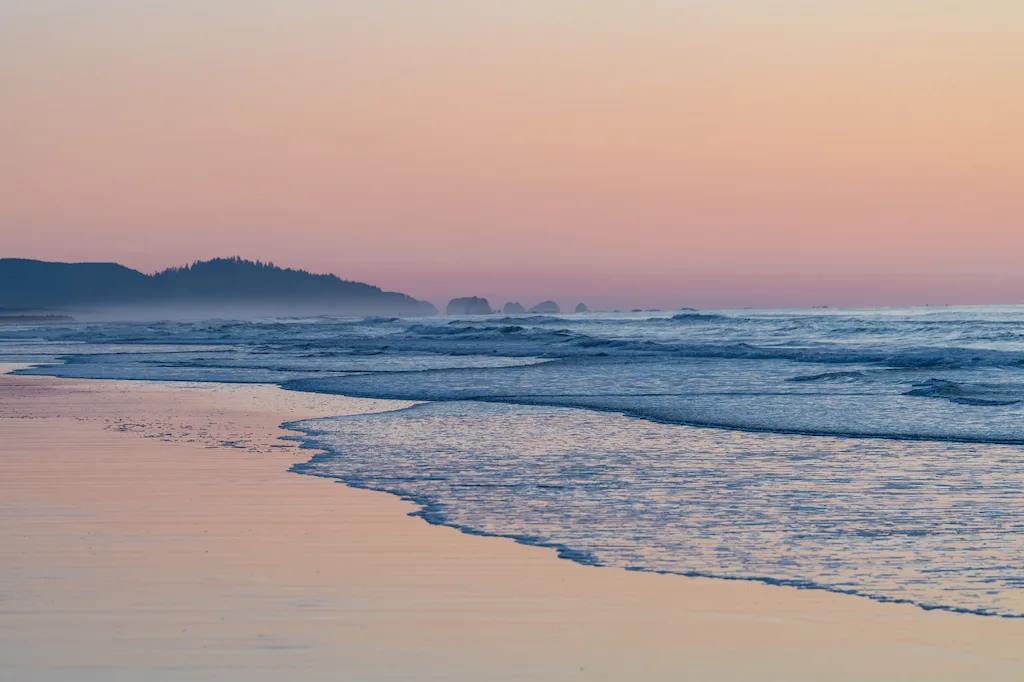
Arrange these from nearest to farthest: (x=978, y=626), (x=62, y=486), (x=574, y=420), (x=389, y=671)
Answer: (x=389, y=671), (x=978, y=626), (x=62, y=486), (x=574, y=420)

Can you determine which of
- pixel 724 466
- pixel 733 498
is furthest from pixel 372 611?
pixel 724 466

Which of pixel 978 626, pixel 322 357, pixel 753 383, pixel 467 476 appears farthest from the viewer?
pixel 322 357

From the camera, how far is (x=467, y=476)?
10133 mm

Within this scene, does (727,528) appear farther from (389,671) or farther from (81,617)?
(81,617)

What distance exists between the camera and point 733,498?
348 inches

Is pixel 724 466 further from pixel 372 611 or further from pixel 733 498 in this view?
pixel 372 611

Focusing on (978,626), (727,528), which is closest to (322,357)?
(727,528)

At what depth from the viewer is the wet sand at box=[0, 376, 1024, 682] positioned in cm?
469

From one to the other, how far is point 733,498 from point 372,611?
415cm

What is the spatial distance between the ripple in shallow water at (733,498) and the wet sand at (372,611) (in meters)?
0.47

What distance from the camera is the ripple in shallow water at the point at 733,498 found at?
21.2 feet

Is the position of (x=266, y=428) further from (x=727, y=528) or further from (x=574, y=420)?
(x=727, y=528)

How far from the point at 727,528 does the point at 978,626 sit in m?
2.46

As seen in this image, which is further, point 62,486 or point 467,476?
point 467,476
